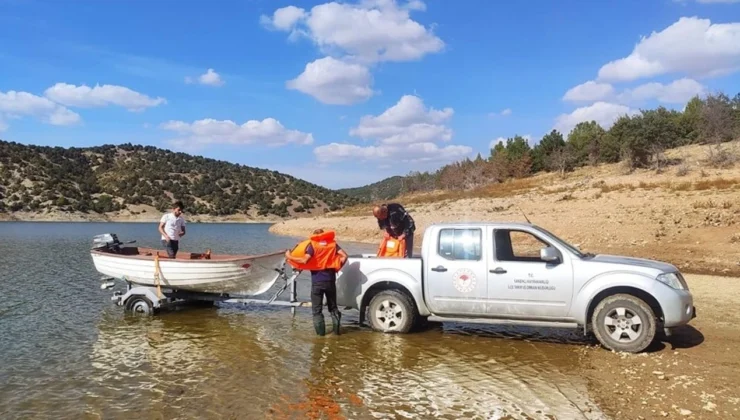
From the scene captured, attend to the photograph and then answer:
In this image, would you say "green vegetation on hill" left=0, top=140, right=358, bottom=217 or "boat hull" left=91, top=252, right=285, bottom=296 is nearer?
"boat hull" left=91, top=252, right=285, bottom=296

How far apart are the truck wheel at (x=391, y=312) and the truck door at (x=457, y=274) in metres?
0.42

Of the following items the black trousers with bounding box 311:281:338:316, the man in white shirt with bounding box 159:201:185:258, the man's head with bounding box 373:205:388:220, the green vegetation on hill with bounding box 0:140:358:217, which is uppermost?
the green vegetation on hill with bounding box 0:140:358:217

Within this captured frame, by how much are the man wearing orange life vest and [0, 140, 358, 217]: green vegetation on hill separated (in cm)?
8338

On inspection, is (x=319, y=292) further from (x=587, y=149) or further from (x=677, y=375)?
(x=587, y=149)

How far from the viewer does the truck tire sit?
7836 millimetres

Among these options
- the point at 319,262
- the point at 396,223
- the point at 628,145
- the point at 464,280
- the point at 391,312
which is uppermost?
the point at 628,145

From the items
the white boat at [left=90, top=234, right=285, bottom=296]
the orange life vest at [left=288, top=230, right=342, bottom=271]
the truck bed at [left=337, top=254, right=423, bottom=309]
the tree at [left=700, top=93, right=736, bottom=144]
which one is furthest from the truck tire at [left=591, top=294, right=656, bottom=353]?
the tree at [left=700, top=93, right=736, bottom=144]

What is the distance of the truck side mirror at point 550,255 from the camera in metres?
8.29

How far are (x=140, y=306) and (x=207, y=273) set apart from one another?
179 cm

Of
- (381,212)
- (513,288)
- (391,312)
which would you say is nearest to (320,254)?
(391,312)

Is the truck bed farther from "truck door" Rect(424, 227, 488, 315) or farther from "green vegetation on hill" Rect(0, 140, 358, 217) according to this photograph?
"green vegetation on hill" Rect(0, 140, 358, 217)

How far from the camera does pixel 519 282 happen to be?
8461 millimetres

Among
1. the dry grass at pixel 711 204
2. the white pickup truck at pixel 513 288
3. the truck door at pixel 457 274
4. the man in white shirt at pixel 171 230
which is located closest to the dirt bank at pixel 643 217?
the dry grass at pixel 711 204

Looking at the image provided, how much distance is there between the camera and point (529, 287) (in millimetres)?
8414
